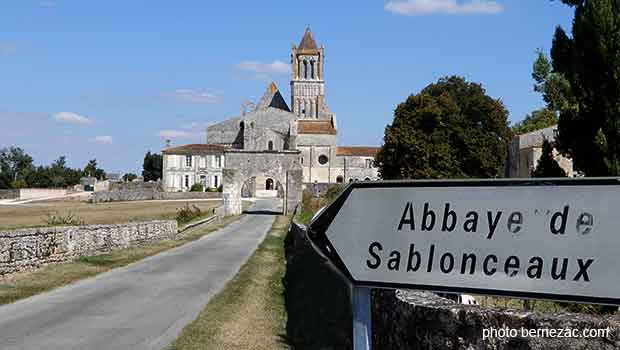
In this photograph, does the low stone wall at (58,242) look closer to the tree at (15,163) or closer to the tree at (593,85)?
the tree at (593,85)

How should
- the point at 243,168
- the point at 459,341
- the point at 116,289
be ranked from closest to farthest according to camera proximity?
the point at 459,341 < the point at 116,289 < the point at 243,168

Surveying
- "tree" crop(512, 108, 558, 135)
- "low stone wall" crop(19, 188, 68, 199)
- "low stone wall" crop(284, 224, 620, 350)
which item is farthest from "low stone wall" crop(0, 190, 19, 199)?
"low stone wall" crop(284, 224, 620, 350)

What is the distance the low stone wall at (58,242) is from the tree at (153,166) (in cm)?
10789

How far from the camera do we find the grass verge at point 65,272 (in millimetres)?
14086

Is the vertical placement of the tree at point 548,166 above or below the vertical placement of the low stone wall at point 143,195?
above

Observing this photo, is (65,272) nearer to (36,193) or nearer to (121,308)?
(121,308)

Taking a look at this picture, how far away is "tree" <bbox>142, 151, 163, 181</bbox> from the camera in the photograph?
13336cm

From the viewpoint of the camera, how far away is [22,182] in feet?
376

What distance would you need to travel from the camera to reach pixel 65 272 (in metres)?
17.1

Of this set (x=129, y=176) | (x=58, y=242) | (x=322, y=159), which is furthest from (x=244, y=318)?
(x=129, y=176)

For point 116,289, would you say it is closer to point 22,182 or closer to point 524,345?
point 524,345

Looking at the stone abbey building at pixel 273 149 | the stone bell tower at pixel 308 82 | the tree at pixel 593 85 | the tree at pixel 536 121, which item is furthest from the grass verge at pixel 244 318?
the stone bell tower at pixel 308 82

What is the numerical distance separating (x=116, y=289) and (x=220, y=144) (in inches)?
3746

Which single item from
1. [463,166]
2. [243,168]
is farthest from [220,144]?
[463,166]
